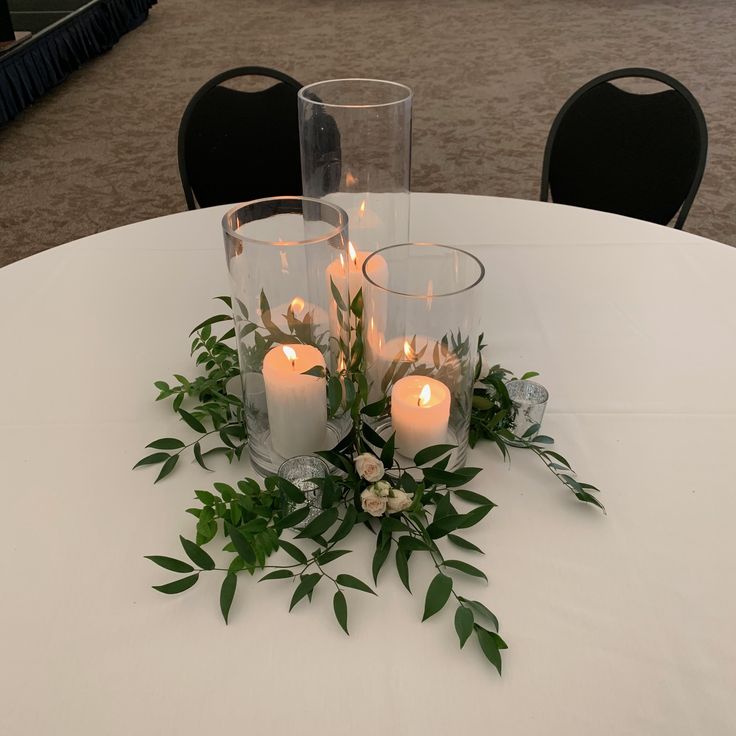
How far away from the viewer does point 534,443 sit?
0.75 m

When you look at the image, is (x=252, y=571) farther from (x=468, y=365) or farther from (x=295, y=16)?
(x=295, y=16)

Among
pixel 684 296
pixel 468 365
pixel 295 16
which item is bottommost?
pixel 295 16

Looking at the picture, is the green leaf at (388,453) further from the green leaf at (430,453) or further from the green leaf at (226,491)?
the green leaf at (226,491)

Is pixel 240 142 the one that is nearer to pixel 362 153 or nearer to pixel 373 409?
pixel 362 153

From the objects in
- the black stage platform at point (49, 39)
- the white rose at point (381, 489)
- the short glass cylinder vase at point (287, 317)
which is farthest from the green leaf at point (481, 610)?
the black stage platform at point (49, 39)

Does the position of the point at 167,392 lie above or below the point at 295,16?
above

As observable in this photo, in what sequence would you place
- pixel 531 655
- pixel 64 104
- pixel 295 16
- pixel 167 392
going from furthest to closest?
pixel 295 16 < pixel 64 104 < pixel 167 392 < pixel 531 655

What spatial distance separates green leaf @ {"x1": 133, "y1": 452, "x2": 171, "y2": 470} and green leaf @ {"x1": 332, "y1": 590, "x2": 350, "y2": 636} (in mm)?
240

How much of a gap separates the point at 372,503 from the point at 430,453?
2.9 inches

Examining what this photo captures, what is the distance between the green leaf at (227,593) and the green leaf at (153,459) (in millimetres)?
176

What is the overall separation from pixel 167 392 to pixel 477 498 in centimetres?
35

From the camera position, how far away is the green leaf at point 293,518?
2.02 feet

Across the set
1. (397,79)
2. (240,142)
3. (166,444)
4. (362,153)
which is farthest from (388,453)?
(397,79)

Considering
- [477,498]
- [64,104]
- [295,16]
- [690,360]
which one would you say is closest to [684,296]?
[690,360]
